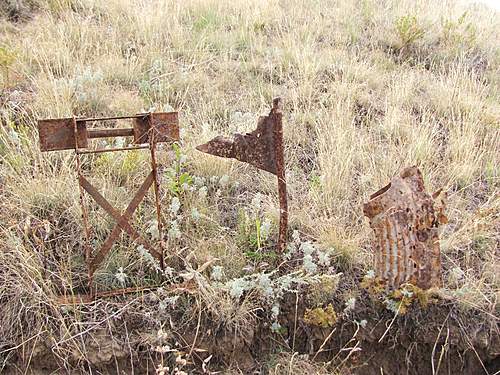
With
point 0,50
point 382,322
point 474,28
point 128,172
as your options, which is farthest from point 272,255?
point 474,28

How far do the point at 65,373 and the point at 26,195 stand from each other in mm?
984

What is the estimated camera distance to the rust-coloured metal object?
236cm

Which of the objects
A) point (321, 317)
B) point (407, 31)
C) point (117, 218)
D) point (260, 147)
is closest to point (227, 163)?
point (260, 147)

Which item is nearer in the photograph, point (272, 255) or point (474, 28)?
point (272, 255)

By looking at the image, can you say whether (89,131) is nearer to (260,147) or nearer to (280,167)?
(260,147)

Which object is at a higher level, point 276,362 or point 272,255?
Result: point 272,255

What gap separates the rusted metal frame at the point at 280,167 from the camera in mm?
2416

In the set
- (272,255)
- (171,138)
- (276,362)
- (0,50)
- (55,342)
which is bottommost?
(276,362)

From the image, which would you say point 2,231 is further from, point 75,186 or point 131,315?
point 131,315

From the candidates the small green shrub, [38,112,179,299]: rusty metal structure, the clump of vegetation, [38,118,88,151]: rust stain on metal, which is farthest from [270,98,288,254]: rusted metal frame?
the small green shrub

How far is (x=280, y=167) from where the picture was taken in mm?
2543

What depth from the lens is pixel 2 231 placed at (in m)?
2.49

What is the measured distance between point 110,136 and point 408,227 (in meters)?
1.46

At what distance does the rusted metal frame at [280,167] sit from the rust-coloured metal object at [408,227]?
1.40 ft
